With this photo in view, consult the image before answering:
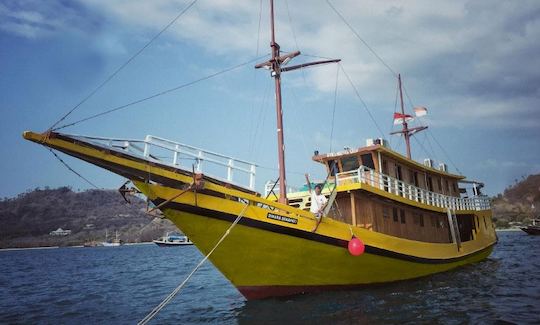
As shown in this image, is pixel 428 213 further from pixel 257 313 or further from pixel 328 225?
pixel 257 313

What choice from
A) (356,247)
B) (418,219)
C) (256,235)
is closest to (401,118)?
(418,219)

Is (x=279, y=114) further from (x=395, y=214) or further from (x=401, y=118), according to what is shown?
(x=401, y=118)

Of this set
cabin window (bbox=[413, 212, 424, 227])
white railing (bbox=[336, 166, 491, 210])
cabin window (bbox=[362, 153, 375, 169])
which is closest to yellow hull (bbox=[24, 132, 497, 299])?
white railing (bbox=[336, 166, 491, 210])

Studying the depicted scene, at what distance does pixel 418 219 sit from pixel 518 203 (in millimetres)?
101848

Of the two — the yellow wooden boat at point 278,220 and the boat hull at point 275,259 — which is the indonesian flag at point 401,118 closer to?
the yellow wooden boat at point 278,220

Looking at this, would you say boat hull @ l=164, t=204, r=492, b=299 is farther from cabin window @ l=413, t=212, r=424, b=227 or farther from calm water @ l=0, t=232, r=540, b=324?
cabin window @ l=413, t=212, r=424, b=227

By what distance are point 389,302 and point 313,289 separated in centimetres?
223

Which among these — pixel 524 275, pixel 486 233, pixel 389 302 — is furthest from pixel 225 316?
pixel 486 233

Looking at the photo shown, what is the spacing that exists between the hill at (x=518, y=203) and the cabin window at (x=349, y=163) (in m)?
78.4

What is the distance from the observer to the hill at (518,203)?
257 feet

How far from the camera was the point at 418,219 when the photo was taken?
15.6m

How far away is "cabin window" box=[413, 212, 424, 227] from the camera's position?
606 inches

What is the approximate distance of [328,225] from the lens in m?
10.1

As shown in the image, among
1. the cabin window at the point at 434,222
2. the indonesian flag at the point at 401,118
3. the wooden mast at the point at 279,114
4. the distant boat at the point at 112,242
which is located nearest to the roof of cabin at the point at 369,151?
the cabin window at the point at 434,222
